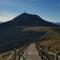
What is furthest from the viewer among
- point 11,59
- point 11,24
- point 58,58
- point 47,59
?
point 11,24

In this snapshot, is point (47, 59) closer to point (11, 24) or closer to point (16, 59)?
point (16, 59)

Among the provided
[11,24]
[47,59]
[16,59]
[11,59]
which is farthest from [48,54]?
[11,24]

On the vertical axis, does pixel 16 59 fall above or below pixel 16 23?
A: below

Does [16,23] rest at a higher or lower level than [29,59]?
higher

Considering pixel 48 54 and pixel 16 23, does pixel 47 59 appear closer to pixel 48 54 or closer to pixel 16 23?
pixel 48 54

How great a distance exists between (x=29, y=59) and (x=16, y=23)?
181362 millimetres

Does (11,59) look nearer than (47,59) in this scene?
No

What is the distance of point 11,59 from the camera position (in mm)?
18406

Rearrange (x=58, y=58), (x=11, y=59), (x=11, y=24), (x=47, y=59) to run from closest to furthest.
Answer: (x=58, y=58) → (x=47, y=59) → (x=11, y=59) → (x=11, y=24)

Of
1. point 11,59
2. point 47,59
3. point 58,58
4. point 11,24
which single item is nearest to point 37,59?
point 11,59

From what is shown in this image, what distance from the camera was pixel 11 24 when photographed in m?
196

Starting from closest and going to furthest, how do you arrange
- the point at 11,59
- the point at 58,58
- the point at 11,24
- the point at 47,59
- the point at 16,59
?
1. the point at 58,58
2. the point at 47,59
3. the point at 16,59
4. the point at 11,59
5. the point at 11,24

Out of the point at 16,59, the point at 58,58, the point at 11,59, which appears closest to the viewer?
the point at 58,58

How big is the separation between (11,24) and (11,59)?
17835 cm
